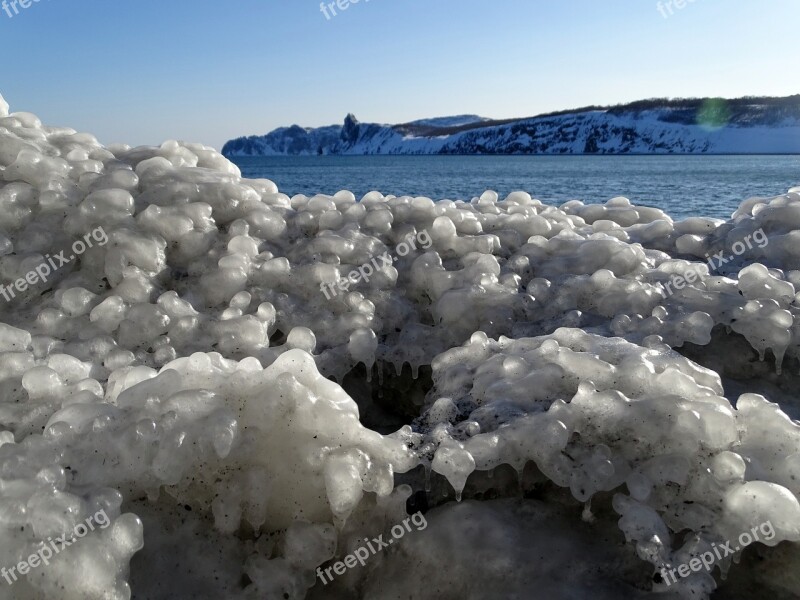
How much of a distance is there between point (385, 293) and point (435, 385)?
40.2 inches

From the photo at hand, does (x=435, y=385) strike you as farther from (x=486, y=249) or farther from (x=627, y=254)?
(x=627, y=254)

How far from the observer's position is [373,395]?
3949 mm

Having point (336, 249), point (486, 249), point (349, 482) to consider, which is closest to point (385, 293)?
point (336, 249)

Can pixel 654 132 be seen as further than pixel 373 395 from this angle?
Yes

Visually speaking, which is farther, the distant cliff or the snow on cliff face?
the distant cliff

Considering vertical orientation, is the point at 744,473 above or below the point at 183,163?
below

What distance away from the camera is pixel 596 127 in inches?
5753

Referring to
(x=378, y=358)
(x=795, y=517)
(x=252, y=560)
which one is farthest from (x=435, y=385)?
(x=795, y=517)

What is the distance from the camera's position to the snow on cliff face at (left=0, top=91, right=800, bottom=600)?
2.32m

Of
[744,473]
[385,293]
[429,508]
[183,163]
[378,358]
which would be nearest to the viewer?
[744,473]

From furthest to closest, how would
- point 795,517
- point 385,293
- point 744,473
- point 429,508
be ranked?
point 385,293, point 429,508, point 744,473, point 795,517

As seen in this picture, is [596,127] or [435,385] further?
[596,127]

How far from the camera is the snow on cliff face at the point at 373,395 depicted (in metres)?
2.32

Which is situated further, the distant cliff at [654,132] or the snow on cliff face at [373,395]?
the distant cliff at [654,132]
